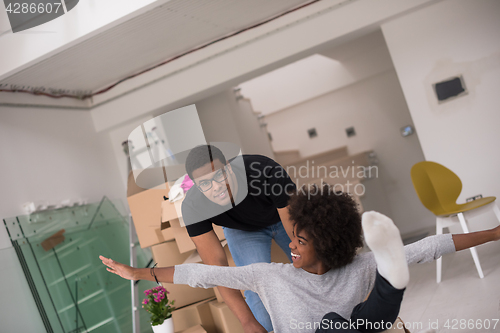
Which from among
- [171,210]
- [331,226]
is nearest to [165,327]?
[171,210]

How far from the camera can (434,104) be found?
333 centimetres

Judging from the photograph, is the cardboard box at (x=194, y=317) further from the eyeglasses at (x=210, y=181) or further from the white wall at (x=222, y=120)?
the white wall at (x=222, y=120)

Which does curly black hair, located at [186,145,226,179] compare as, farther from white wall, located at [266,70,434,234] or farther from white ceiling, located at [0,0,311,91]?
white wall, located at [266,70,434,234]

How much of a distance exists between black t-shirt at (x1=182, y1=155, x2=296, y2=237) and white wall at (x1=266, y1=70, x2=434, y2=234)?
12.4 feet

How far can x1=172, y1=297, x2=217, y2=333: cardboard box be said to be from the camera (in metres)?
2.53

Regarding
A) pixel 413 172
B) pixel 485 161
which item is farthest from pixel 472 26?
pixel 413 172

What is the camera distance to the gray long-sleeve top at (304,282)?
1.08m

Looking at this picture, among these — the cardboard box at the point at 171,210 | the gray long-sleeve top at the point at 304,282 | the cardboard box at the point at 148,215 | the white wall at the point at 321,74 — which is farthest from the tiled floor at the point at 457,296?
the white wall at the point at 321,74

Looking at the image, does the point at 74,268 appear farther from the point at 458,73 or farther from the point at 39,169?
the point at 458,73

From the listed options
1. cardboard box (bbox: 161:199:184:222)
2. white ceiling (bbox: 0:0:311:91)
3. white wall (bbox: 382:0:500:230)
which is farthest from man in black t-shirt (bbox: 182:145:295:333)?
white wall (bbox: 382:0:500:230)

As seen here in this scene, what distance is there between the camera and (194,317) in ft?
8.32

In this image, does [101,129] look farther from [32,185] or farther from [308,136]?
[308,136]

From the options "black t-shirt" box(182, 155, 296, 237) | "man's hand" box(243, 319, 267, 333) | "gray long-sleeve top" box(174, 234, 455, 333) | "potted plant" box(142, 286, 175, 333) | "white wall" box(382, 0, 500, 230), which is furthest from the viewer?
"white wall" box(382, 0, 500, 230)

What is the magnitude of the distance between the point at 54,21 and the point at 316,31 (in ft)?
6.22
